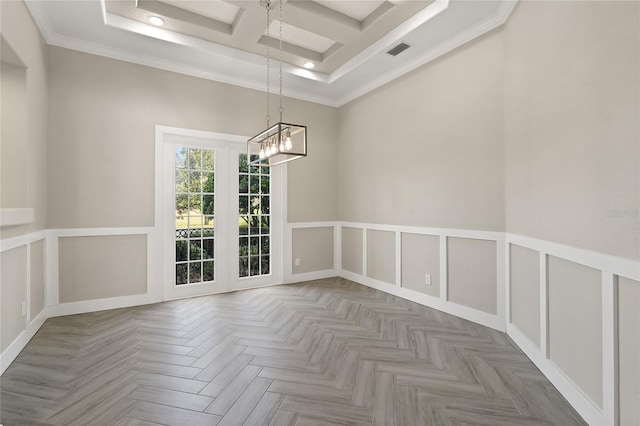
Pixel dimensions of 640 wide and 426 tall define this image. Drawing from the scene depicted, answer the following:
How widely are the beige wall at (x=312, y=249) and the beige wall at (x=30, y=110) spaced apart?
3213 millimetres

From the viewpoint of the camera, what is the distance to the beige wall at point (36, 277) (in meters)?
2.92

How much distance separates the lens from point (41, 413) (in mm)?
1833

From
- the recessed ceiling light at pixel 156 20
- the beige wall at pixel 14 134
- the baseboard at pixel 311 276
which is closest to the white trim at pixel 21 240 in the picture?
the beige wall at pixel 14 134

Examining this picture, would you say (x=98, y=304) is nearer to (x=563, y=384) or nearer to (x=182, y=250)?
(x=182, y=250)

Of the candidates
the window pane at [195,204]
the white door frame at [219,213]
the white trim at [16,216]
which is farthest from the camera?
the window pane at [195,204]

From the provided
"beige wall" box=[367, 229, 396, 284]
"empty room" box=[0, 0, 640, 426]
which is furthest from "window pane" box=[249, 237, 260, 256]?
"beige wall" box=[367, 229, 396, 284]

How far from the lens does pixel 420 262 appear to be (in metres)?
3.97

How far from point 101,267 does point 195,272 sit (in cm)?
109

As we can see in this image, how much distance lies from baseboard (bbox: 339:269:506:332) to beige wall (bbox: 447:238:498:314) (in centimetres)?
6

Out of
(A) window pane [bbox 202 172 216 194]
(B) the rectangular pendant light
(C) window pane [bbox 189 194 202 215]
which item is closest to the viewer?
(B) the rectangular pendant light

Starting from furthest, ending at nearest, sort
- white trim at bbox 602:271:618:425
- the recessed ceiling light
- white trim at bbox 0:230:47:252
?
the recessed ceiling light
white trim at bbox 0:230:47:252
white trim at bbox 602:271:618:425

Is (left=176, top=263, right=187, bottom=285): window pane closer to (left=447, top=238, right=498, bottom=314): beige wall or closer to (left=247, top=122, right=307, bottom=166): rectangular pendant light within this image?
(left=247, top=122, right=307, bottom=166): rectangular pendant light

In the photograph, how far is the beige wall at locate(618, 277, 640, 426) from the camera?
1424 mm

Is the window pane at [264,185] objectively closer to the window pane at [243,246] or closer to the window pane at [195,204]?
the window pane at [243,246]
